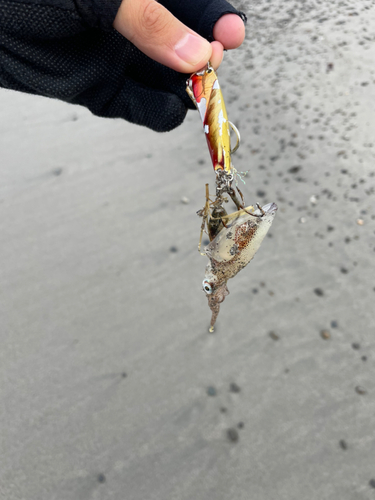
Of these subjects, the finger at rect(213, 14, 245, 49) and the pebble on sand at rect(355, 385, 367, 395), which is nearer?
the finger at rect(213, 14, 245, 49)

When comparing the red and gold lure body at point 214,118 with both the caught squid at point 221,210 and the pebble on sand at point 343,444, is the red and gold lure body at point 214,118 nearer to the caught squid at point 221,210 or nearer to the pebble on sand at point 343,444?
the caught squid at point 221,210

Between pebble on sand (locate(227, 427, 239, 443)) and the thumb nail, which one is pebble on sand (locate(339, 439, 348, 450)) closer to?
pebble on sand (locate(227, 427, 239, 443))

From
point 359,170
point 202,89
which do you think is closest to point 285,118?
point 359,170

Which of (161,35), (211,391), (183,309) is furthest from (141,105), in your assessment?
(211,391)

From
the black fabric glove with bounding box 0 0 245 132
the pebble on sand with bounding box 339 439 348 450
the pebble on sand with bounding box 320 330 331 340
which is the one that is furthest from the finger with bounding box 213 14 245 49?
the pebble on sand with bounding box 339 439 348 450

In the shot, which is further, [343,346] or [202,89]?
[343,346]

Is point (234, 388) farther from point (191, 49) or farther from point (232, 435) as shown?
point (191, 49)

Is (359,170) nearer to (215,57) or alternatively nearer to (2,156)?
(215,57)
